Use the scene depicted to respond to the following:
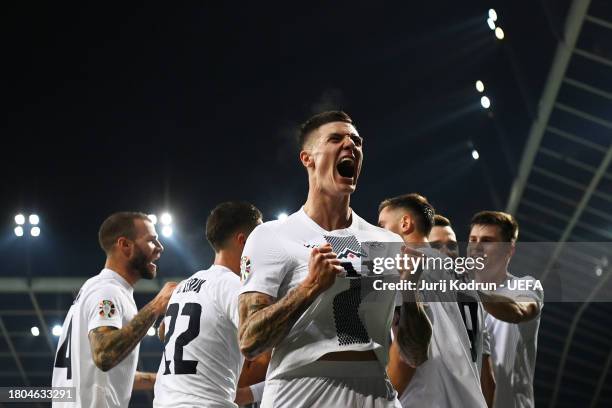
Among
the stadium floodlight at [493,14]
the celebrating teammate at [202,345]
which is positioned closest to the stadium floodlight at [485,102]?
the stadium floodlight at [493,14]

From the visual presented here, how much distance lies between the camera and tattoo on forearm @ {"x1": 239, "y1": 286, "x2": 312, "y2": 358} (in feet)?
12.3

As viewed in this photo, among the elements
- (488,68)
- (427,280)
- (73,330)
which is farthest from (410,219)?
(488,68)

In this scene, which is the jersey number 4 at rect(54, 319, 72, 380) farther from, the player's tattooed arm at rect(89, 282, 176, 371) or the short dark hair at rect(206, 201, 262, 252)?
the short dark hair at rect(206, 201, 262, 252)

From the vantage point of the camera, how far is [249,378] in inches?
245

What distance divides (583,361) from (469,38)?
389 inches

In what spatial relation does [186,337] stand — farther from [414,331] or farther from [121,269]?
[414,331]

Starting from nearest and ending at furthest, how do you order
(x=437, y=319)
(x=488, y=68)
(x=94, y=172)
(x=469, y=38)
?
(x=437, y=319) < (x=488, y=68) < (x=469, y=38) < (x=94, y=172)

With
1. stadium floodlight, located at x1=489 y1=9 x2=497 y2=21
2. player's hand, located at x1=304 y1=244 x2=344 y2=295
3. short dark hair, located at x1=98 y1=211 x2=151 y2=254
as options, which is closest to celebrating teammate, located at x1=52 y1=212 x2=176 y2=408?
short dark hair, located at x1=98 y1=211 x2=151 y2=254

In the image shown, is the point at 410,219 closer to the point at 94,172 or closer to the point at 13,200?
the point at 13,200

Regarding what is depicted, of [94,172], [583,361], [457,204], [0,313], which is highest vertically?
[94,172]

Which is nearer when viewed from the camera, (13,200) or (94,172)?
(13,200)

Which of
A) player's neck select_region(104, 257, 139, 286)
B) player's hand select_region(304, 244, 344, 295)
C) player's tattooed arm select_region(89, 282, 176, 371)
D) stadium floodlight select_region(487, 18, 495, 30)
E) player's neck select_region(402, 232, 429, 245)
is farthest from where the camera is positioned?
stadium floodlight select_region(487, 18, 495, 30)

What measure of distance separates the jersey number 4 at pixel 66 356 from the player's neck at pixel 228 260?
142 cm

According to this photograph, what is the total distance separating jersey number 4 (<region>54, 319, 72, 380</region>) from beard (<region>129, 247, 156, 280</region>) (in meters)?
0.75
